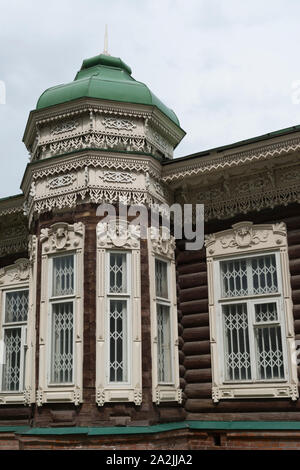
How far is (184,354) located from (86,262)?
2.38m

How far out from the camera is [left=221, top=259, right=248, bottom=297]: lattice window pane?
9.14 meters

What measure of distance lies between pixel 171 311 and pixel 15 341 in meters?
3.32

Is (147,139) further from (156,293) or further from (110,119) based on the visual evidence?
(156,293)

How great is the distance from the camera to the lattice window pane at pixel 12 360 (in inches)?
409

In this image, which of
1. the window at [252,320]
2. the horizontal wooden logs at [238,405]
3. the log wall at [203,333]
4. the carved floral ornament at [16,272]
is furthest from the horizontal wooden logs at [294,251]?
the carved floral ornament at [16,272]

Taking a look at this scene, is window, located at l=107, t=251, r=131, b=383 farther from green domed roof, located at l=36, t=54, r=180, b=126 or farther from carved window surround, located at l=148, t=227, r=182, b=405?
green domed roof, located at l=36, t=54, r=180, b=126

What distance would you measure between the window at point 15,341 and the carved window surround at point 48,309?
5.73 ft

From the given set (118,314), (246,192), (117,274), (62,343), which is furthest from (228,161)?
(62,343)

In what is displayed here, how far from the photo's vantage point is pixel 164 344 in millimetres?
9219

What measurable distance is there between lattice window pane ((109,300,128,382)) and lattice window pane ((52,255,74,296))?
81 cm

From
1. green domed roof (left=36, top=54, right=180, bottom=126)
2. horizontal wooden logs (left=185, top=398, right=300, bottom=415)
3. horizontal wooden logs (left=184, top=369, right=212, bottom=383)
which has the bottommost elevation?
horizontal wooden logs (left=185, top=398, right=300, bottom=415)

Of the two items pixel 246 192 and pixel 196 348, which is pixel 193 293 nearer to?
pixel 196 348

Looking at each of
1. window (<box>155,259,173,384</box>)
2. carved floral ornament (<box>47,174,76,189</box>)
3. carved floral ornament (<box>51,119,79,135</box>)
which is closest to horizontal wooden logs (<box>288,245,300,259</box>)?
window (<box>155,259,173,384</box>)
